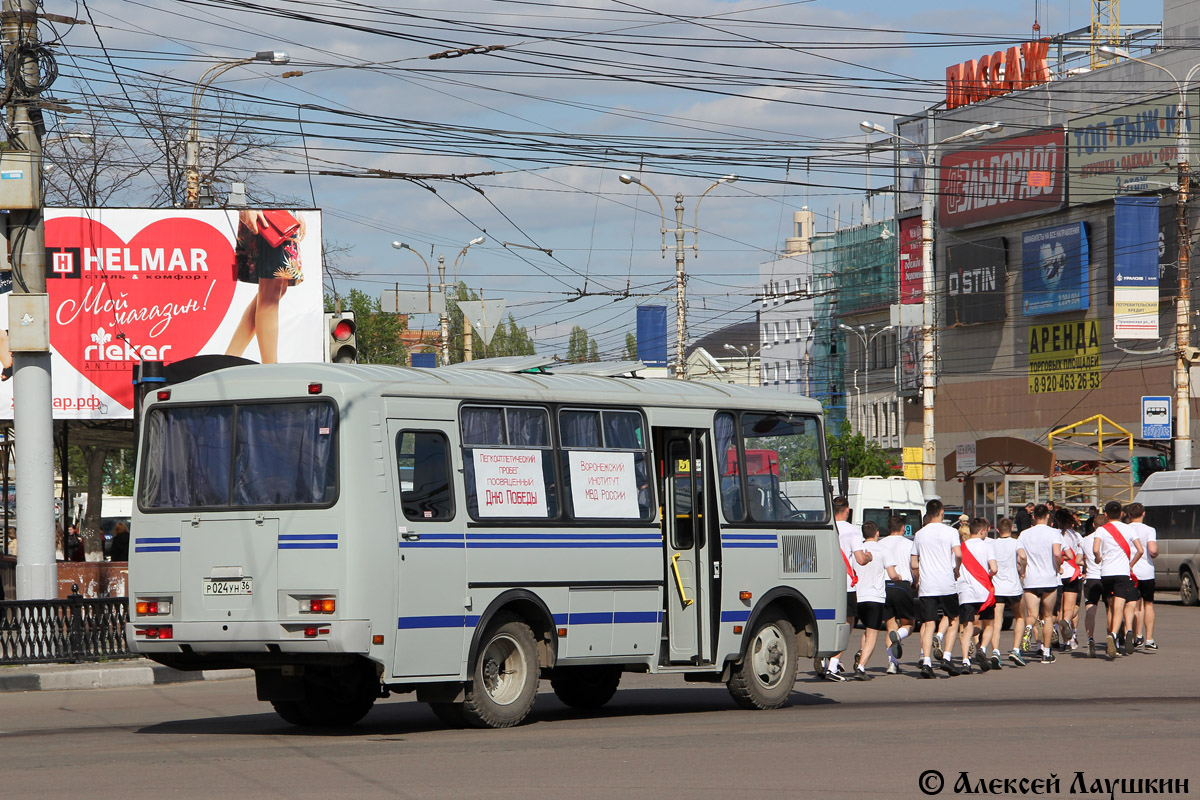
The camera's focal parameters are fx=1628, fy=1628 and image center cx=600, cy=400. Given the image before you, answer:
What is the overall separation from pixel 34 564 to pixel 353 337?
470 cm

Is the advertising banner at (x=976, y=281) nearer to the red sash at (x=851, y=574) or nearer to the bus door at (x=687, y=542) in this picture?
the red sash at (x=851, y=574)

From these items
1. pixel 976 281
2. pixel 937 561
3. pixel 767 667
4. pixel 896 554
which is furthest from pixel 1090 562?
pixel 976 281

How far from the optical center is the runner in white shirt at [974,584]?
17656 mm

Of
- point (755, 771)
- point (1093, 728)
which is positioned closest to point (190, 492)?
point (755, 771)

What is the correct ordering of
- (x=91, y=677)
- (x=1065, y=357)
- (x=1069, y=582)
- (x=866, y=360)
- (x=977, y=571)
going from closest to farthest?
(x=91, y=677) < (x=977, y=571) < (x=1069, y=582) < (x=1065, y=357) < (x=866, y=360)

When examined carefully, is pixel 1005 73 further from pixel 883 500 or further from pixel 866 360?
pixel 883 500

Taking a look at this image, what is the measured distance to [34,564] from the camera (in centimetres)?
1812

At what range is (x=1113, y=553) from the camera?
64.7 ft

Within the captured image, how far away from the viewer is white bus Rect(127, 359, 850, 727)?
11.2 metres

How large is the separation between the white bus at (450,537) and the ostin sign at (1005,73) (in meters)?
59.0

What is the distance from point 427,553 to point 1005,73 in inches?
2551

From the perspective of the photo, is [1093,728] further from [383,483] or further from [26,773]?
[26,773]

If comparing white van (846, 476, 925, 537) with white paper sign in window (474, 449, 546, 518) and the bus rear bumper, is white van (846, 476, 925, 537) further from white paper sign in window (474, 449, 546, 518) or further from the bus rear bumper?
the bus rear bumper

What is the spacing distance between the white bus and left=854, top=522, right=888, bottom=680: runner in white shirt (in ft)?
10.9
